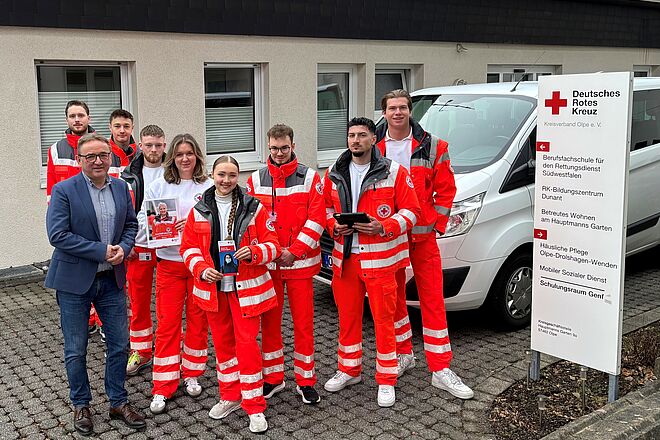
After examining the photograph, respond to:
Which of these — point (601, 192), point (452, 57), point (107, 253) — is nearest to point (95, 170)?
point (107, 253)

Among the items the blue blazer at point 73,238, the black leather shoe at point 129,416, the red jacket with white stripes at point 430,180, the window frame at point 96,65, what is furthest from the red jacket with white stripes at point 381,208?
the window frame at point 96,65

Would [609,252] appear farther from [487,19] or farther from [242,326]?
[487,19]

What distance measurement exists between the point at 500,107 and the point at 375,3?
4.81m

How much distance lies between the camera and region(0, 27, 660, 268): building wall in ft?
26.8

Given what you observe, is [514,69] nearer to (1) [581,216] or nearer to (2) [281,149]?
(1) [581,216]

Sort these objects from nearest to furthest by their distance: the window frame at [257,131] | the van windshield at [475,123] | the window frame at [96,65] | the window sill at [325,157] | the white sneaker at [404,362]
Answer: the white sneaker at [404,362]
the van windshield at [475,123]
the window frame at [96,65]
the window frame at [257,131]
the window sill at [325,157]

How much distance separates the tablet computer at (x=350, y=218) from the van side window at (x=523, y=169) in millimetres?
1894

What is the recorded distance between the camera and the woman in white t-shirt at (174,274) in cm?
509

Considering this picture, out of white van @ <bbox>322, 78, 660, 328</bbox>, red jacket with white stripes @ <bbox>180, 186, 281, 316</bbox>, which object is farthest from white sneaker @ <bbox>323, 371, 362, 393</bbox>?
white van @ <bbox>322, 78, 660, 328</bbox>

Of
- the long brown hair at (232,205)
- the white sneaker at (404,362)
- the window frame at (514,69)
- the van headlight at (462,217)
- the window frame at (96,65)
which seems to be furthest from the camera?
the window frame at (514,69)

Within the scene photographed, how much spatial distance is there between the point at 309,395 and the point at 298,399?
0.39ft

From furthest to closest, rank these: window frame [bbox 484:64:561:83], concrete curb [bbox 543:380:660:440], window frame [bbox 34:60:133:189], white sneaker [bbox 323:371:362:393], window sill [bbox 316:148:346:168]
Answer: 1. window frame [bbox 484:64:561:83]
2. window sill [bbox 316:148:346:168]
3. window frame [bbox 34:60:133:189]
4. white sneaker [bbox 323:371:362:393]
5. concrete curb [bbox 543:380:660:440]

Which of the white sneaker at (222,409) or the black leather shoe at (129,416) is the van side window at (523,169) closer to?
the white sneaker at (222,409)

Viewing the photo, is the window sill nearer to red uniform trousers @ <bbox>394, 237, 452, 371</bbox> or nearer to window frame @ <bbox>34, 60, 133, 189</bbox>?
window frame @ <bbox>34, 60, 133, 189</bbox>
